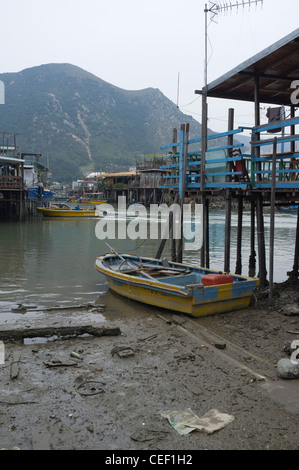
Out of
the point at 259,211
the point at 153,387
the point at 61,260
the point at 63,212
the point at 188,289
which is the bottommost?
the point at 153,387

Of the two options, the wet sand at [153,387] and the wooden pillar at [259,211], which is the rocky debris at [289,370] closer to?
the wet sand at [153,387]

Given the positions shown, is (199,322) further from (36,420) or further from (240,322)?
(36,420)

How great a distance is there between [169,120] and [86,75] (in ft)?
161

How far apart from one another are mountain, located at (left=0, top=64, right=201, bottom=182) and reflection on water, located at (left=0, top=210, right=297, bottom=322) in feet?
221

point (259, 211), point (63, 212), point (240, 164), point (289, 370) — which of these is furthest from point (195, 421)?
point (63, 212)

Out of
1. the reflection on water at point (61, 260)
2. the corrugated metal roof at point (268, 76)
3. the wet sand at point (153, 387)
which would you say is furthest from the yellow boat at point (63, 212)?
the wet sand at point (153, 387)

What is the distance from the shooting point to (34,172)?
4159 centimetres

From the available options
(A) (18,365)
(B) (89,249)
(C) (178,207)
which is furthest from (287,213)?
(A) (18,365)

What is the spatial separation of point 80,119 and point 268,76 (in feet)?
436

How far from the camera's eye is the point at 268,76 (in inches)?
388

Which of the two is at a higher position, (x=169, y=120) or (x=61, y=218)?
(x=169, y=120)

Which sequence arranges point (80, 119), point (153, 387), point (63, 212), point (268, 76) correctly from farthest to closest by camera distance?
point (80, 119) < point (63, 212) < point (268, 76) < point (153, 387)

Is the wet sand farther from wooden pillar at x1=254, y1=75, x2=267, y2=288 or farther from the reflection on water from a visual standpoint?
the reflection on water

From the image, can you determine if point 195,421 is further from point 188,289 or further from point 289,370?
point 188,289
